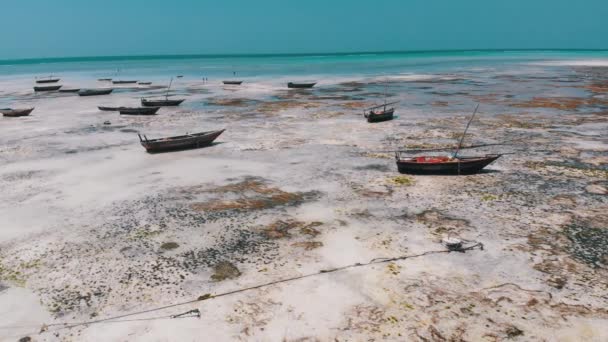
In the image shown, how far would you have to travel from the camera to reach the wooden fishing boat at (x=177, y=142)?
2278 cm

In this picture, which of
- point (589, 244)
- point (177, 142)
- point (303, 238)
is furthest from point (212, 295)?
point (177, 142)

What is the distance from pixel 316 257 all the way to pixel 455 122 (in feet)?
73.7

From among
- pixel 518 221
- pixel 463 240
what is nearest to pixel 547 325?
pixel 463 240

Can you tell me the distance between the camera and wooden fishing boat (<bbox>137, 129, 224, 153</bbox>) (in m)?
22.8

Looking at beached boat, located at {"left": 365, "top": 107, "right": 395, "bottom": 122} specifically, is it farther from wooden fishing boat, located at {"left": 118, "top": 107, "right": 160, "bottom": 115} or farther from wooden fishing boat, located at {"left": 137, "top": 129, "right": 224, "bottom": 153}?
wooden fishing boat, located at {"left": 118, "top": 107, "right": 160, "bottom": 115}

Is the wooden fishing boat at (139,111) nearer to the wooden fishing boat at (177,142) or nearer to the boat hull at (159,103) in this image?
the boat hull at (159,103)

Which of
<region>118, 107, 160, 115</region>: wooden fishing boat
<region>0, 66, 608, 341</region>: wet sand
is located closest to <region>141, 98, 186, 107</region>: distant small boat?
<region>118, 107, 160, 115</region>: wooden fishing boat

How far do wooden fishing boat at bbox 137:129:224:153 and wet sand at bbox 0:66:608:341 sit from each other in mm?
460

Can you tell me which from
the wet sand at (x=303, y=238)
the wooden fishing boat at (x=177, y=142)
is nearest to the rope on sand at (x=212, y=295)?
the wet sand at (x=303, y=238)

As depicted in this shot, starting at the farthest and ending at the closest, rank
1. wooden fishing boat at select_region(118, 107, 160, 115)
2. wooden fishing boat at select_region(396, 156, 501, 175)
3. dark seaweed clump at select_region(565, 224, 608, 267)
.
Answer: wooden fishing boat at select_region(118, 107, 160, 115) → wooden fishing boat at select_region(396, 156, 501, 175) → dark seaweed clump at select_region(565, 224, 608, 267)

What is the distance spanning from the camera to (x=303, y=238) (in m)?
13.0

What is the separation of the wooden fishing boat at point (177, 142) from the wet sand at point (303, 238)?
46cm

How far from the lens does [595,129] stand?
2717cm

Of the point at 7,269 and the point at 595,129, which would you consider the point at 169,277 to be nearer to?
the point at 7,269
